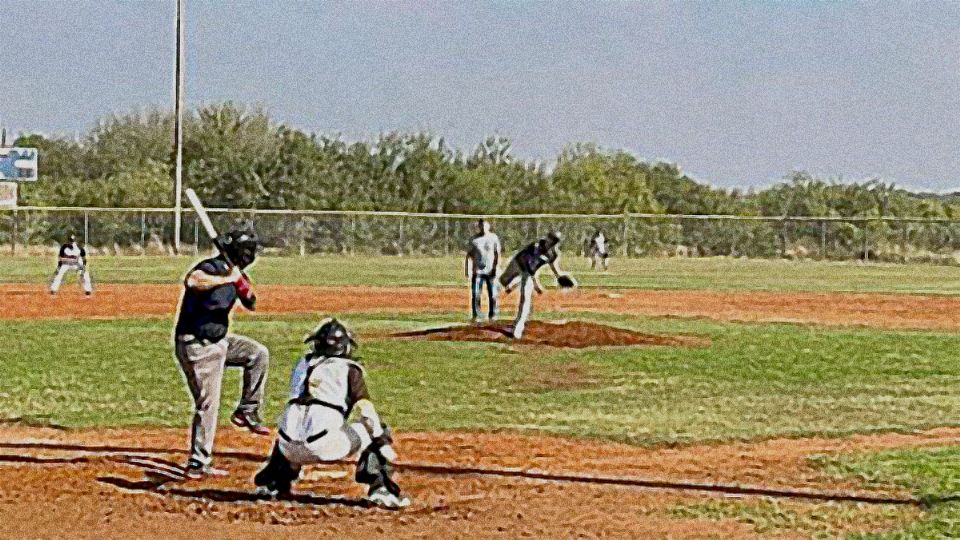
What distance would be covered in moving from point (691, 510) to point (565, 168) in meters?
88.7

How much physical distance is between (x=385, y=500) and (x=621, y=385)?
28.6 feet

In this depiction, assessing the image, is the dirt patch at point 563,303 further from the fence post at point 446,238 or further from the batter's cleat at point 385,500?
the fence post at point 446,238

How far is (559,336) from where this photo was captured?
23.6 m

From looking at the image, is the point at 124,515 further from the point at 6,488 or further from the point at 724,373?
the point at 724,373

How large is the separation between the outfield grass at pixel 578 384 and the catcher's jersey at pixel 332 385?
4267 millimetres

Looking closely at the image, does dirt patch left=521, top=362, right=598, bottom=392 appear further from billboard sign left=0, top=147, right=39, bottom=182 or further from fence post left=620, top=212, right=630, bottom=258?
fence post left=620, top=212, right=630, bottom=258

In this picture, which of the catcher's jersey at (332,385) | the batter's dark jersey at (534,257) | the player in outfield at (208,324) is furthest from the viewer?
the batter's dark jersey at (534,257)

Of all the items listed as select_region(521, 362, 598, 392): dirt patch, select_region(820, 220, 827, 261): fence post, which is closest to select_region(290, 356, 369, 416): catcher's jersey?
select_region(521, 362, 598, 392): dirt patch

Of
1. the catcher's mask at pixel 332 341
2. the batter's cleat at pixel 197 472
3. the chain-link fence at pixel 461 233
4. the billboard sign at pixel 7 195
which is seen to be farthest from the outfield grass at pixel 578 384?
the chain-link fence at pixel 461 233

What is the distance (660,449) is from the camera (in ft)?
42.3

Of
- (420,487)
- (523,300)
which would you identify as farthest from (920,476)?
(523,300)

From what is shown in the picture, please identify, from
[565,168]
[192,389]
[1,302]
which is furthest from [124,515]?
[565,168]

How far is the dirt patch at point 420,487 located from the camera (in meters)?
9.23

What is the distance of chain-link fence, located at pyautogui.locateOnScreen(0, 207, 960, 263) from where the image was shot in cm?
6912
